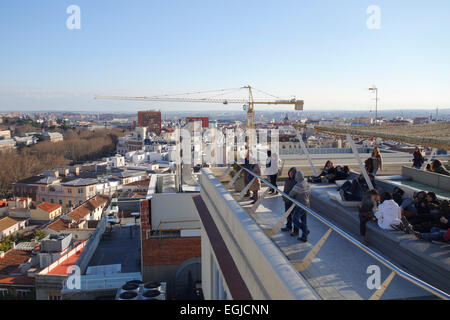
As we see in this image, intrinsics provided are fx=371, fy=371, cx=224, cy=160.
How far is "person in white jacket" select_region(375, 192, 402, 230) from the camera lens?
4098 mm

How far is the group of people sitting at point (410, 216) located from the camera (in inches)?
156

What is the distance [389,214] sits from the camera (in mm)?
4113

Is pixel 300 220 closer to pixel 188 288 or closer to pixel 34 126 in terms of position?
pixel 188 288

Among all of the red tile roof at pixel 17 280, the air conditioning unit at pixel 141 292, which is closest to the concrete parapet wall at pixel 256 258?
the air conditioning unit at pixel 141 292

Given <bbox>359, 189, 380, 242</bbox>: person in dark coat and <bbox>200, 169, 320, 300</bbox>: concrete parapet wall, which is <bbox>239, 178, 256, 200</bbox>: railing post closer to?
<bbox>200, 169, 320, 300</bbox>: concrete parapet wall

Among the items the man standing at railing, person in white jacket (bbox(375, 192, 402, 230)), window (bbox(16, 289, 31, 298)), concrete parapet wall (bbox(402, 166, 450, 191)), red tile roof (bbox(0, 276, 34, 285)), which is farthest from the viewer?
red tile roof (bbox(0, 276, 34, 285))

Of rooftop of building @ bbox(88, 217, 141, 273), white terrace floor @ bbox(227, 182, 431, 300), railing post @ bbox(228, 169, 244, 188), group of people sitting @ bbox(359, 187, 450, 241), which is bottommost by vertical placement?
rooftop of building @ bbox(88, 217, 141, 273)

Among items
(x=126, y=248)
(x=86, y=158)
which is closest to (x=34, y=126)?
(x=86, y=158)

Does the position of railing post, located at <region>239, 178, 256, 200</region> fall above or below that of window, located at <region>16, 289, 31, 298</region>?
above

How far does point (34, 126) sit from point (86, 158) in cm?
5009

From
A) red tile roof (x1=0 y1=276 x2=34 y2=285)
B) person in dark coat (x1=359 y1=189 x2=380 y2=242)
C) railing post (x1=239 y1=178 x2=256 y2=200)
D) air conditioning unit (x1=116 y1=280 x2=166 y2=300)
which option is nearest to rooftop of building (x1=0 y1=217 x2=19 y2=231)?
red tile roof (x1=0 y1=276 x2=34 y2=285)

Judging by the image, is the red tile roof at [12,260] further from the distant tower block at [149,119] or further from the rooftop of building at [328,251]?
the distant tower block at [149,119]

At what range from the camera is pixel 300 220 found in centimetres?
383

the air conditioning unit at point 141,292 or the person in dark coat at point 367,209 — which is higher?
the person in dark coat at point 367,209
